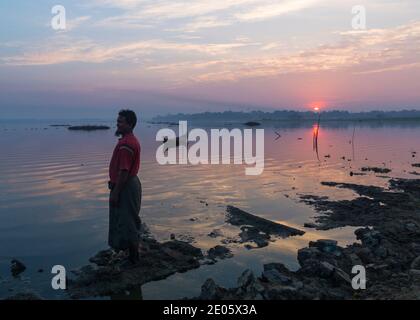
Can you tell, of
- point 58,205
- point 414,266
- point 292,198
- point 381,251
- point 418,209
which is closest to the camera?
point 414,266

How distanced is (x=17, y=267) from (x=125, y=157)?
3.13m

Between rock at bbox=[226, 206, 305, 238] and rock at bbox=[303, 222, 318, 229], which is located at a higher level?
rock at bbox=[226, 206, 305, 238]

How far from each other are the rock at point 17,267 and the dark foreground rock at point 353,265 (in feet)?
12.1

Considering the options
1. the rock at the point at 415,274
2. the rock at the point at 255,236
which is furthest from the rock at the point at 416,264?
the rock at the point at 255,236

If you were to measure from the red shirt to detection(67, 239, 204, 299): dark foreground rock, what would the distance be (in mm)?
1609

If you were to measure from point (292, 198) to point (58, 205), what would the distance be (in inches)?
310

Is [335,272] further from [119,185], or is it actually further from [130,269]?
[119,185]

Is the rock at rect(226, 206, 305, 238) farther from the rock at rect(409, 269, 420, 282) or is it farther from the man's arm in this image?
the man's arm

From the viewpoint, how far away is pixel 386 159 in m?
27.0

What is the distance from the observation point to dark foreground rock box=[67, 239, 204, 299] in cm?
672

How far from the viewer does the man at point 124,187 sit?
6855 millimetres

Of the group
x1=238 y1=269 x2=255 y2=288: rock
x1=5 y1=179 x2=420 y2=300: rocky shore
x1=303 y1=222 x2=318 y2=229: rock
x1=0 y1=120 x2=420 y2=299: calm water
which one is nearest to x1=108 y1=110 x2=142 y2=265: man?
x1=5 y1=179 x2=420 y2=300: rocky shore

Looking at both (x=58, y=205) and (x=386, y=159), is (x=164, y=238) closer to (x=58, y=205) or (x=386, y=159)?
(x=58, y=205)
